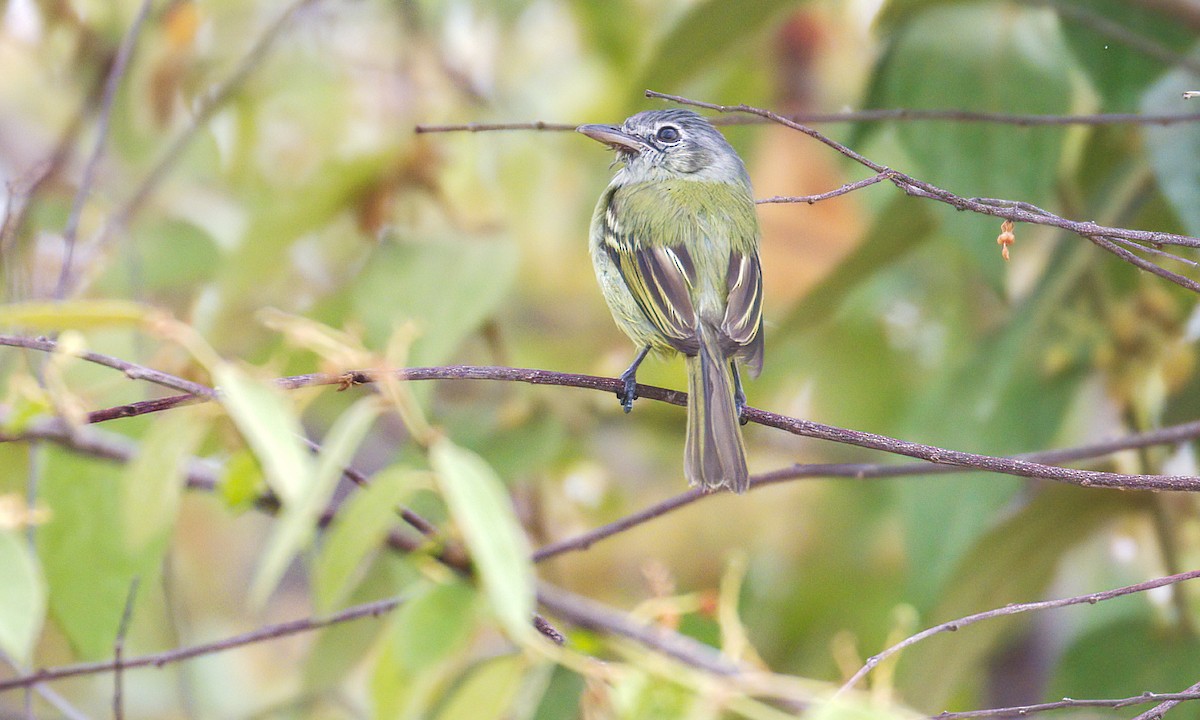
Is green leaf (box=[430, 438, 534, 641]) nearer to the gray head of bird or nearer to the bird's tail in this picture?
the bird's tail

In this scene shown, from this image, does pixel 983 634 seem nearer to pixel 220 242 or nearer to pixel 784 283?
pixel 784 283

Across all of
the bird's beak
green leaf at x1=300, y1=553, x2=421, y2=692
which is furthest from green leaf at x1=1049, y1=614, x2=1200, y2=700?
the bird's beak

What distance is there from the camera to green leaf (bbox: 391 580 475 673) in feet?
3.92

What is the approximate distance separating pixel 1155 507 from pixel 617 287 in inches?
58.6

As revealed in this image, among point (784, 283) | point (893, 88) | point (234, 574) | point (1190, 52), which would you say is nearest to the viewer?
point (1190, 52)

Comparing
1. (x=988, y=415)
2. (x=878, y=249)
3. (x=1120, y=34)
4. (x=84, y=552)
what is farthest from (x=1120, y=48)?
(x=84, y=552)

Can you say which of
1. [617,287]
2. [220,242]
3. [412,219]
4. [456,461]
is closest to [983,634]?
[617,287]

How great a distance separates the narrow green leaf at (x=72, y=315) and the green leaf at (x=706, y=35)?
2.24 m

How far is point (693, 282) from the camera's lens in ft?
9.75

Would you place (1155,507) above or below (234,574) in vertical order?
above

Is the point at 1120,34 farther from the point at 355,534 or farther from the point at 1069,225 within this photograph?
the point at 355,534

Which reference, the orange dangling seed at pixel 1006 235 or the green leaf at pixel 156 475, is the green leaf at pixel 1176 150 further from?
the green leaf at pixel 156 475

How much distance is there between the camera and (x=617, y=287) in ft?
9.86

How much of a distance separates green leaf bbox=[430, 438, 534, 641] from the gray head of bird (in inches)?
109
